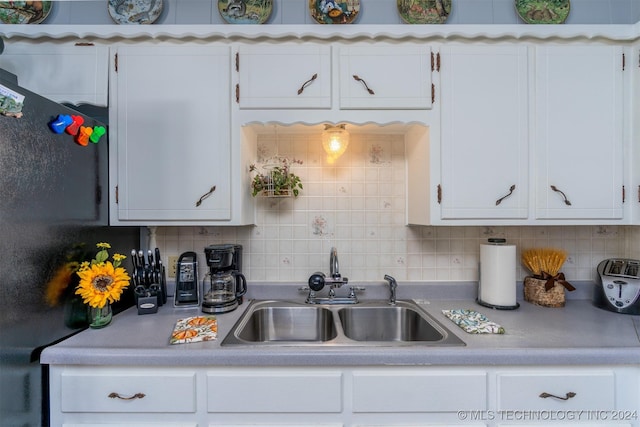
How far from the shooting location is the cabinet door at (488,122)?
135cm

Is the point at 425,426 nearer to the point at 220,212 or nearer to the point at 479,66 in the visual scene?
the point at 220,212

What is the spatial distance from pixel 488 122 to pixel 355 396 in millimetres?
1221

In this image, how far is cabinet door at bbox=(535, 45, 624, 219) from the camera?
4.44ft

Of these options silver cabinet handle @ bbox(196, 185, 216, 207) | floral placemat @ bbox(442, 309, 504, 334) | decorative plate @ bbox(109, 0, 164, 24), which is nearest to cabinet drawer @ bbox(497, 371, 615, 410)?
floral placemat @ bbox(442, 309, 504, 334)

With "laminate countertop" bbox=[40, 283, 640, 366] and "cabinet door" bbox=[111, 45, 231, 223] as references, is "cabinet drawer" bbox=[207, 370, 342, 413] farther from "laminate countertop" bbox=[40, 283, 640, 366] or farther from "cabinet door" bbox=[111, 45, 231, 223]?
"cabinet door" bbox=[111, 45, 231, 223]

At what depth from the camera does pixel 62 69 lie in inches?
52.9

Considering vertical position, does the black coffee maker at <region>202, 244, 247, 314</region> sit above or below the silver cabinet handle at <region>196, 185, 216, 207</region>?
below

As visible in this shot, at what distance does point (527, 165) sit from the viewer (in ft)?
4.45

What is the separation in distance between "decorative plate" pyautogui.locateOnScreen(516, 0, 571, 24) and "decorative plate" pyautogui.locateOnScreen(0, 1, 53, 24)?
2.42 metres

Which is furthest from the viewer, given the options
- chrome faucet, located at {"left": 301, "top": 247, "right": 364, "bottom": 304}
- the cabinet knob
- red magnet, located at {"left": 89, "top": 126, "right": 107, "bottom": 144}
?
chrome faucet, located at {"left": 301, "top": 247, "right": 364, "bottom": 304}

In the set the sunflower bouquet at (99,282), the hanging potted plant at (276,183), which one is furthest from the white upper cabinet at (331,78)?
the sunflower bouquet at (99,282)

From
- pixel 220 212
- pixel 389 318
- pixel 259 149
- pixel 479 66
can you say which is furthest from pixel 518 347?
pixel 259 149

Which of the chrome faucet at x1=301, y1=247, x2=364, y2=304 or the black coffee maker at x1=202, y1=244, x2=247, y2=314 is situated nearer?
the black coffee maker at x1=202, y1=244, x2=247, y2=314

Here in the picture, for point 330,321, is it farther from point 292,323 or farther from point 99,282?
point 99,282
